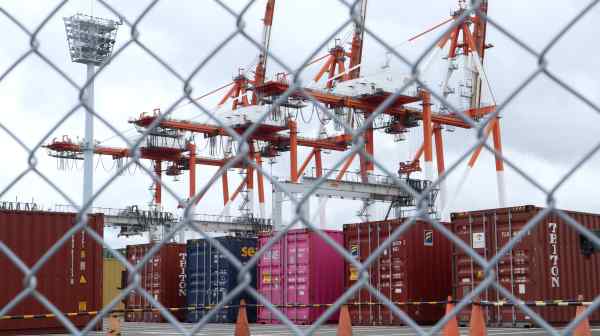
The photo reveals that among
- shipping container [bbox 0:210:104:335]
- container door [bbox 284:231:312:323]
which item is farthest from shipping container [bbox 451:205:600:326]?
shipping container [bbox 0:210:104:335]

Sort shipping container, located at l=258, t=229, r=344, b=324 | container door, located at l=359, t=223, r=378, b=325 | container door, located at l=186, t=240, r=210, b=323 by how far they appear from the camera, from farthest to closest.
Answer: container door, located at l=186, t=240, r=210, b=323
shipping container, located at l=258, t=229, r=344, b=324
container door, located at l=359, t=223, r=378, b=325

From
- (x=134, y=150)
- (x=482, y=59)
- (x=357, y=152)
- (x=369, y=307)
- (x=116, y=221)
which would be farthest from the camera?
(x=116, y=221)

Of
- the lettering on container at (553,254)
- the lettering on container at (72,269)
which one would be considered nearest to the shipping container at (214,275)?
the lettering on container at (72,269)

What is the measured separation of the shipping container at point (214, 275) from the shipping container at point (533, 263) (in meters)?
7.28

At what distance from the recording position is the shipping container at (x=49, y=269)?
50.5 ft

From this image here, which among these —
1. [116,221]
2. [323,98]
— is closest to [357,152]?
[323,98]

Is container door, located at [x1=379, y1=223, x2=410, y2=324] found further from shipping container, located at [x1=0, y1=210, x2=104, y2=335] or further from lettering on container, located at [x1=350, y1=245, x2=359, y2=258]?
shipping container, located at [x1=0, y1=210, x2=104, y2=335]

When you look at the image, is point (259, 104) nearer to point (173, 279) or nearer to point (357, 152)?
point (173, 279)

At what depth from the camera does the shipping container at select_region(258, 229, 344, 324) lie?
2086cm

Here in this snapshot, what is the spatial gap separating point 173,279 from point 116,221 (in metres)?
27.6

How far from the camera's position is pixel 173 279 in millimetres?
25719

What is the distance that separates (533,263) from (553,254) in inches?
19.7

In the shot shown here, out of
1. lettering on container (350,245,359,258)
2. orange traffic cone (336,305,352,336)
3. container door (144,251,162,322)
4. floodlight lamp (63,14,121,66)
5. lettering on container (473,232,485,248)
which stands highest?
floodlight lamp (63,14,121,66)

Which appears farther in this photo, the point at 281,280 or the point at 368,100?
the point at 368,100
